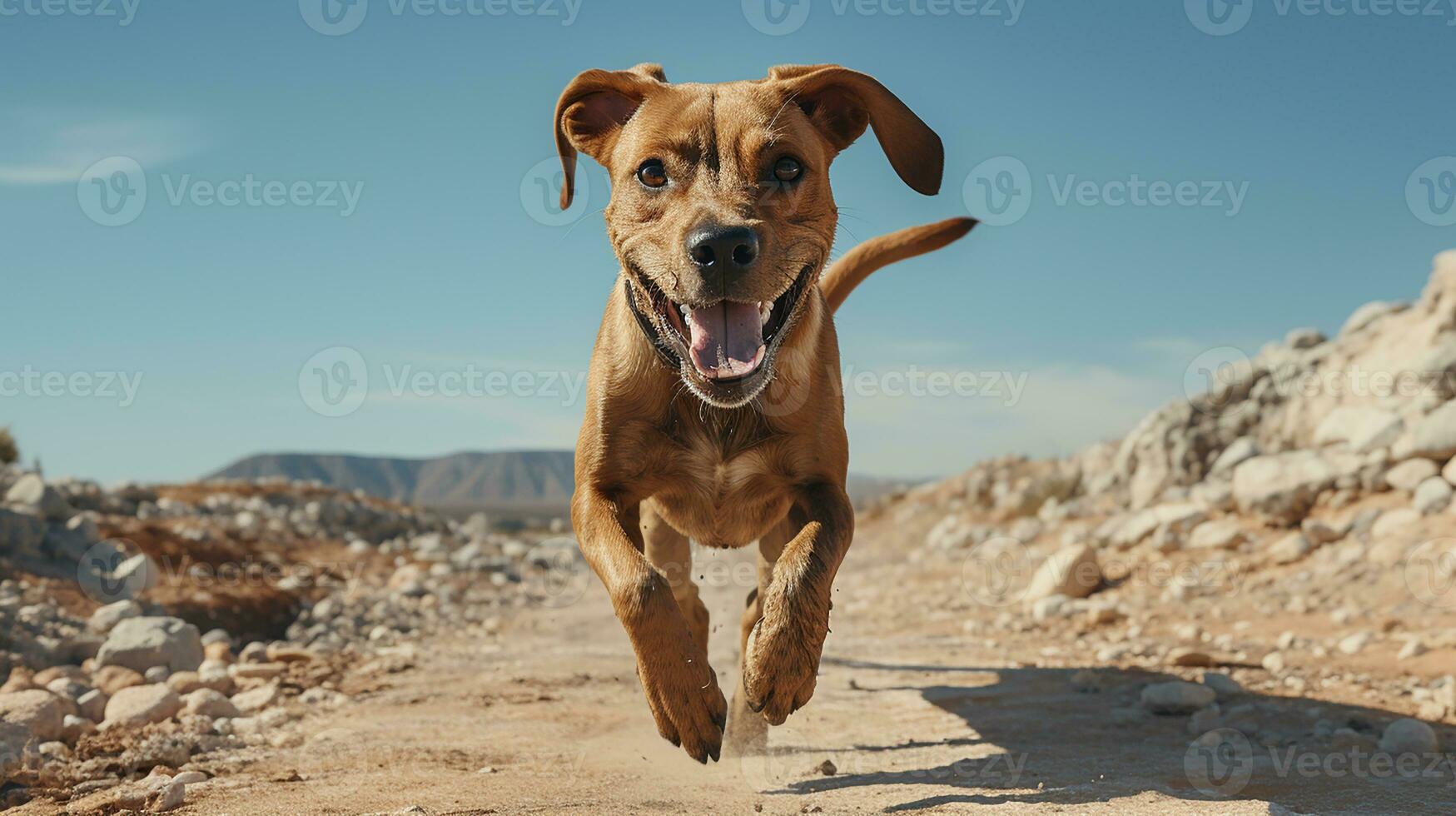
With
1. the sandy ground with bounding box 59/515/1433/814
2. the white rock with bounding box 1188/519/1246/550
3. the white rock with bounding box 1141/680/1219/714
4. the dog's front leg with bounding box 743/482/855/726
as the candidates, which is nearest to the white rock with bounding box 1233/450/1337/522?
the white rock with bounding box 1188/519/1246/550

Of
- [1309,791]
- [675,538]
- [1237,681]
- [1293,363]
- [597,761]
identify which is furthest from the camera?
[1293,363]

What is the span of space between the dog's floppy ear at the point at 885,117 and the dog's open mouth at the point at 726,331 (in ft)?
2.40

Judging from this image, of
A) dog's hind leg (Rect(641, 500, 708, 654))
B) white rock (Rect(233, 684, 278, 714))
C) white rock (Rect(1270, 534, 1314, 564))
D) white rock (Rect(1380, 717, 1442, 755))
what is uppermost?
white rock (Rect(1270, 534, 1314, 564))

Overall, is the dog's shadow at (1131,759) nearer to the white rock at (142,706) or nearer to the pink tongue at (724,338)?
the pink tongue at (724,338)

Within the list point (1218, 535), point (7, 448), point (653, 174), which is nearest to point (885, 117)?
point (653, 174)

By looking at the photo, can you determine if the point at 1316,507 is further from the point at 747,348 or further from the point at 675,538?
the point at 747,348

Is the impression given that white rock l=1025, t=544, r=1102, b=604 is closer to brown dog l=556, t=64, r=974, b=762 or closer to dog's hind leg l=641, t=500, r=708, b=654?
dog's hind leg l=641, t=500, r=708, b=654

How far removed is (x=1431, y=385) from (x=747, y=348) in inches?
435

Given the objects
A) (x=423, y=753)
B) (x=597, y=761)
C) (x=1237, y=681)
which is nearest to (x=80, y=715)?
(x=423, y=753)

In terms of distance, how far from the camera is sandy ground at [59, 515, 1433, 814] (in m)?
4.66

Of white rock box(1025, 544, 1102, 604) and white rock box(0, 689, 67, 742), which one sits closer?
white rock box(0, 689, 67, 742)

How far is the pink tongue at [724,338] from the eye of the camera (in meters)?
4.41

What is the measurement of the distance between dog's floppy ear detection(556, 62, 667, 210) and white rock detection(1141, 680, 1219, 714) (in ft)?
14.8

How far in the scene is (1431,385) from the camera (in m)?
12.3
